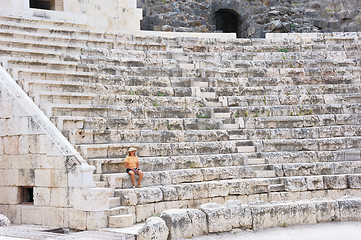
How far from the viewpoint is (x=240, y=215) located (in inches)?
360

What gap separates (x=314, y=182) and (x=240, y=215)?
9.16 ft

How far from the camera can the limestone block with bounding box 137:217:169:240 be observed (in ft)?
26.2

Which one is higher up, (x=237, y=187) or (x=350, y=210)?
(x=237, y=187)

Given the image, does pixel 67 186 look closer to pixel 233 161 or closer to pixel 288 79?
pixel 233 161

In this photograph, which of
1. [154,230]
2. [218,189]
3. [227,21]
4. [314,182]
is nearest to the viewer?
[154,230]

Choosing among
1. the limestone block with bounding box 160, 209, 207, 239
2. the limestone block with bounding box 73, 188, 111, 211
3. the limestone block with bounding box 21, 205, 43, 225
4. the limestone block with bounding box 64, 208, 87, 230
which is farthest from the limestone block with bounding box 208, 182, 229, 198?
A: the limestone block with bounding box 21, 205, 43, 225

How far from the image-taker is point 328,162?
11.9m

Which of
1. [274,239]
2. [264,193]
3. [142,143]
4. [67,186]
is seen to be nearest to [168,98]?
[142,143]

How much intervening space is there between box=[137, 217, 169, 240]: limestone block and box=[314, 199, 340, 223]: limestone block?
116 inches

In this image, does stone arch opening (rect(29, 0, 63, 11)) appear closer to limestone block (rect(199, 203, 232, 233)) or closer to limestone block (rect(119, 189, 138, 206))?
limestone block (rect(119, 189, 138, 206))

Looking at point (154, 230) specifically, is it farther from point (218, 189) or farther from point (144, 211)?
point (218, 189)

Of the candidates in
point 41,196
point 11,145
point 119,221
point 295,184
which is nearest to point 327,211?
point 295,184

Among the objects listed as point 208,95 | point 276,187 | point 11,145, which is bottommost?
point 276,187

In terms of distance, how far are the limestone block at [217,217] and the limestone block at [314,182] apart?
2.85 metres
